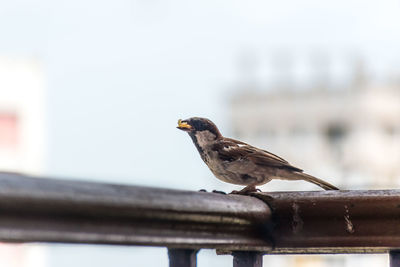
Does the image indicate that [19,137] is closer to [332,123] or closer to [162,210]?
[332,123]

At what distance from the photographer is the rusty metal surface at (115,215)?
110cm

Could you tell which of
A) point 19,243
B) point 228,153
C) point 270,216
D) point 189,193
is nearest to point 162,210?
point 189,193

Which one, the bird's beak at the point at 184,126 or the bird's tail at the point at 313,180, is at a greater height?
the bird's beak at the point at 184,126

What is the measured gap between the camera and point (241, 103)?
170 feet

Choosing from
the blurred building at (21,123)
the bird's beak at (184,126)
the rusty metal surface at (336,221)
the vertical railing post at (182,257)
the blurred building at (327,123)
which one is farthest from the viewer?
the blurred building at (327,123)

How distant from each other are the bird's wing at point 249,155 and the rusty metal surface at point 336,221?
2.19 meters

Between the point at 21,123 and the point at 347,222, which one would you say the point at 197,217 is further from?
the point at 21,123

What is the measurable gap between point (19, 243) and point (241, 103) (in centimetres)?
5093

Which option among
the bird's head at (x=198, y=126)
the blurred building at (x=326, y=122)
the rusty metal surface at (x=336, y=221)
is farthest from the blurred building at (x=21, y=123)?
the rusty metal surface at (x=336, y=221)

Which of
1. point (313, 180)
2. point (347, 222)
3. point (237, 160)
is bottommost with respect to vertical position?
point (347, 222)

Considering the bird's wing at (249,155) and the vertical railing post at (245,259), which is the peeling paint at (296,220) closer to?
the vertical railing post at (245,259)

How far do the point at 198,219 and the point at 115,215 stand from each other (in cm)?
17

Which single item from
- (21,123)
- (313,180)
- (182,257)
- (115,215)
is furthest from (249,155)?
(21,123)

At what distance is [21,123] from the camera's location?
3122cm
